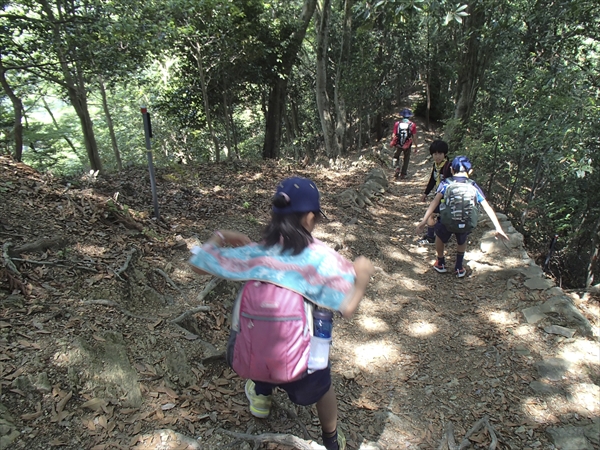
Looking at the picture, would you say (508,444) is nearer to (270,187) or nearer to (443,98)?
(270,187)

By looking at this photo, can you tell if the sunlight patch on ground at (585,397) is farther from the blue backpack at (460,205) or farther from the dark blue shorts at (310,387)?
the dark blue shorts at (310,387)

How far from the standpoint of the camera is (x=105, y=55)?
261 inches

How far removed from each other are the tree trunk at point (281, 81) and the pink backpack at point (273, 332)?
11.3 m

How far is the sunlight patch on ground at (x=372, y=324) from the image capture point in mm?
4379

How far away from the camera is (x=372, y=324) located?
4.46m

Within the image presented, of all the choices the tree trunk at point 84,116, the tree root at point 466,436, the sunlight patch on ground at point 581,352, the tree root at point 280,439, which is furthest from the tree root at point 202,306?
the tree trunk at point 84,116

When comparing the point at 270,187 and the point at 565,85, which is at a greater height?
the point at 565,85

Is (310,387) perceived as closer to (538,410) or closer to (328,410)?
(328,410)

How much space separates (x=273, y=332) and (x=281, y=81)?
1236 cm

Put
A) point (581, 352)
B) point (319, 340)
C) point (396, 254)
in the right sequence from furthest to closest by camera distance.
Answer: point (396, 254) < point (581, 352) < point (319, 340)

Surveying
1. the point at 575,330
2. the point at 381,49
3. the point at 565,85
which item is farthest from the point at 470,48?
the point at 575,330

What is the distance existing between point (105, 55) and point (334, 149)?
28.0 feet

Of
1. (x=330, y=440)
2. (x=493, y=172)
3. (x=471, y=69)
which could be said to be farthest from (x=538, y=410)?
(x=471, y=69)

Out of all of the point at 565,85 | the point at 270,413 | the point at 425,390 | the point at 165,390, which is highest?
the point at 565,85
